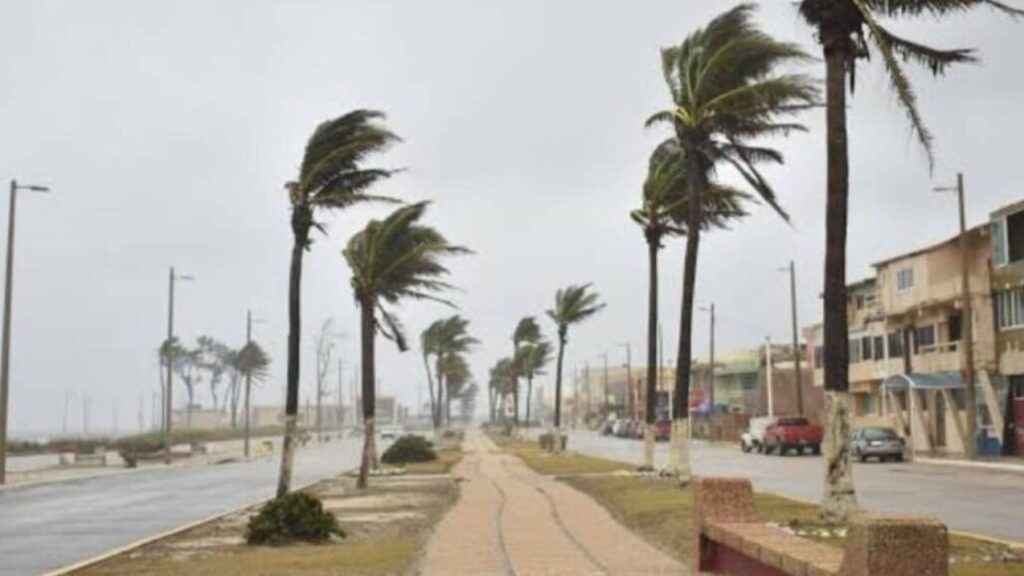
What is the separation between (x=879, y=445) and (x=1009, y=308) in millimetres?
7495

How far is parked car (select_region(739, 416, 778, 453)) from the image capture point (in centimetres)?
6994

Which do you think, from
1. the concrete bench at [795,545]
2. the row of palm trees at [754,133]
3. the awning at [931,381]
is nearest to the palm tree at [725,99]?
the row of palm trees at [754,133]

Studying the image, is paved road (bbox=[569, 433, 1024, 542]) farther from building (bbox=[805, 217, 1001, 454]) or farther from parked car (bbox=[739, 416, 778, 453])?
parked car (bbox=[739, 416, 778, 453])

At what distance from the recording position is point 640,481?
112ft

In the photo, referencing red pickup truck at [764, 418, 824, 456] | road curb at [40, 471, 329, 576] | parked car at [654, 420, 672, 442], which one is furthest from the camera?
parked car at [654, 420, 672, 442]

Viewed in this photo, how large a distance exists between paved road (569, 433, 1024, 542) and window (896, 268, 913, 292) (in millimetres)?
15073

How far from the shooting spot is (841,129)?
714 inches

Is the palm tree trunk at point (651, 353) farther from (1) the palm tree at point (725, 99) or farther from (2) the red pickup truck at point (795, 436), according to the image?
(2) the red pickup truck at point (795, 436)

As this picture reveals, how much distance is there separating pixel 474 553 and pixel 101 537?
8677 mm

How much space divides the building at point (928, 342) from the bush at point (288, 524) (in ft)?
131

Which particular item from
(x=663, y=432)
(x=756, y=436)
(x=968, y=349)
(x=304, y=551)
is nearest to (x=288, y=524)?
(x=304, y=551)

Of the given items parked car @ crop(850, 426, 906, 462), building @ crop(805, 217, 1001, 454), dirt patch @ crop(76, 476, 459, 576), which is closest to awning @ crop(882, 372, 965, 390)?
building @ crop(805, 217, 1001, 454)

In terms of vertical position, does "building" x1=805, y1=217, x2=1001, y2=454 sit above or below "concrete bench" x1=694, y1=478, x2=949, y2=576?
above

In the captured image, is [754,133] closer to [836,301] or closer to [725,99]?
[725,99]
